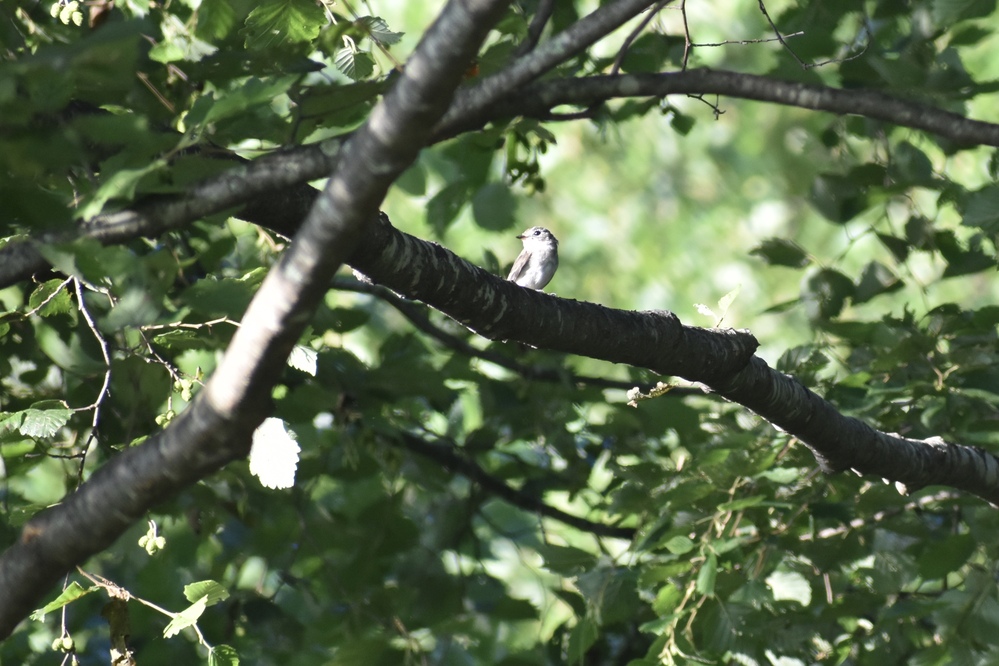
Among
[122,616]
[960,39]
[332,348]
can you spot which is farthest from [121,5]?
[960,39]

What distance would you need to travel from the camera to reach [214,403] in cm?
134

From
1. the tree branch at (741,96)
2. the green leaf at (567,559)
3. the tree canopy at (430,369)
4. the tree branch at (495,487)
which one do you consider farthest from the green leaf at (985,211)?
the tree branch at (495,487)

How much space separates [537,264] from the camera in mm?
4559

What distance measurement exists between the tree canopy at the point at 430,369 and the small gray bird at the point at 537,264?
38 cm

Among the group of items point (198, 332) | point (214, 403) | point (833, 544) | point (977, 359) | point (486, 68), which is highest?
point (977, 359)

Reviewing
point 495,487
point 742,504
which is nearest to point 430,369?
point 495,487

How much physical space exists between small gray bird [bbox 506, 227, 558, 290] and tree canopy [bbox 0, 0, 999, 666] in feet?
1.26

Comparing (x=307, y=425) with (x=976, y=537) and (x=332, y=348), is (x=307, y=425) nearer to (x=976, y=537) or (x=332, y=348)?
(x=332, y=348)

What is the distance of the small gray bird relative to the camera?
14.9ft

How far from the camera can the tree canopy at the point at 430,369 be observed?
4.69 feet

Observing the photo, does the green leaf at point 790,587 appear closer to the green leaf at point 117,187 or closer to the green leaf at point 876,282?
the green leaf at point 876,282

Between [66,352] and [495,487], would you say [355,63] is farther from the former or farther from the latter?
[495,487]

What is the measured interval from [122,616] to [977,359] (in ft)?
7.26

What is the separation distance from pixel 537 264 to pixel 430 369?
4.23 feet
